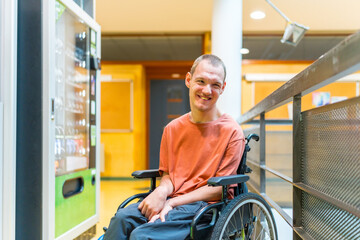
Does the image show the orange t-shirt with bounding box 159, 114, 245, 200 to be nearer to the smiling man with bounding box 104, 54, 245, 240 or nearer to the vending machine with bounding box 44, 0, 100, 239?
the smiling man with bounding box 104, 54, 245, 240

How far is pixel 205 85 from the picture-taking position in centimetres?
159

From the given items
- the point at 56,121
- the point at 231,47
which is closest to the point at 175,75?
the point at 231,47

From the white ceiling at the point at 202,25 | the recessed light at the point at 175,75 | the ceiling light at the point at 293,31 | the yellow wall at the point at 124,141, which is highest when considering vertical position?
the white ceiling at the point at 202,25

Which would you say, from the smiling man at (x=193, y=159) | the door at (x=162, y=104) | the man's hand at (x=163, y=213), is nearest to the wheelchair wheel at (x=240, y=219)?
the smiling man at (x=193, y=159)

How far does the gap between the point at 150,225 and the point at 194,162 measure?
416 mm

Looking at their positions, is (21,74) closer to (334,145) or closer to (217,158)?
(217,158)

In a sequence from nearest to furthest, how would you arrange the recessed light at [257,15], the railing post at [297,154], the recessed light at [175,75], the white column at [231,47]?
the railing post at [297,154] < the white column at [231,47] < the recessed light at [257,15] < the recessed light at [175,75]

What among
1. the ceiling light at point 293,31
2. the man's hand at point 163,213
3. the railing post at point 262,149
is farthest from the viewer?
the ceiling light at point 293,31

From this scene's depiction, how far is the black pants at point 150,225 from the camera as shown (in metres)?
1.29

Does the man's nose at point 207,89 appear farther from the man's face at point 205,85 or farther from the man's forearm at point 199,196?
the man's forearm at point 199,196

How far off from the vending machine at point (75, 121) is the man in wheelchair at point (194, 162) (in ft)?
3.48

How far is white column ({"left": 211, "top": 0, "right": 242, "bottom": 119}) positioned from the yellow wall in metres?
3.44

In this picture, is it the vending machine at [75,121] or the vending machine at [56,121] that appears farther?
the vending machine at [75,121]

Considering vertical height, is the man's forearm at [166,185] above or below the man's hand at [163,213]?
above
